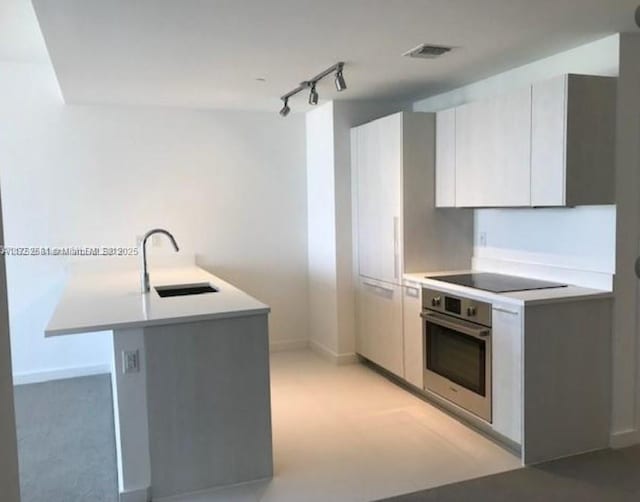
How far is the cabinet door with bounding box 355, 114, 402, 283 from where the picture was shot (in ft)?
13.5

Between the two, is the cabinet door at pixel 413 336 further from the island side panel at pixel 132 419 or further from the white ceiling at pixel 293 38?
the island side panel at pixel 132 419

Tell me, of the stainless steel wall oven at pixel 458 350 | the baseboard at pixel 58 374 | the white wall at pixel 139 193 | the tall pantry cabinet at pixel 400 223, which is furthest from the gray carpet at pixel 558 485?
the baseboard at pixel 58 374

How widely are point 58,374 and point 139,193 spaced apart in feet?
5.44

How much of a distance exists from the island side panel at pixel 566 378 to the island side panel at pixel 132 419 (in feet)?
6.32

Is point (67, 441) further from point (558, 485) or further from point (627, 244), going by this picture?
point (627, 244)

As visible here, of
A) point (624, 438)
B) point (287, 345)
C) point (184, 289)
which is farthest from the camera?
point (287, 345)

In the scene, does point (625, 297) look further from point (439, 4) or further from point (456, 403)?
point (439, 4)

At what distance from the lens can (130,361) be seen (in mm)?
2588

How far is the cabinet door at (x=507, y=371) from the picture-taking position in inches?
116

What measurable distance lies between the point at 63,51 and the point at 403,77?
2136 millimetres

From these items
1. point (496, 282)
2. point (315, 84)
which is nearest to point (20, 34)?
point (315, 84)

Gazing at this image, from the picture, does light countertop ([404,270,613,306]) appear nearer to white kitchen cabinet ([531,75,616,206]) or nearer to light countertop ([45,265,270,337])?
white kitchen cabinet ([531,75,616,206])

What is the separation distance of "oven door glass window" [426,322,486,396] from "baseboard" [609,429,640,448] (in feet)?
2.46

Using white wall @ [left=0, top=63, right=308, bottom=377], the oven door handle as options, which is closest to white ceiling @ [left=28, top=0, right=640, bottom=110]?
white wall @ [left=0, top=63, right=308, bottom=377]
